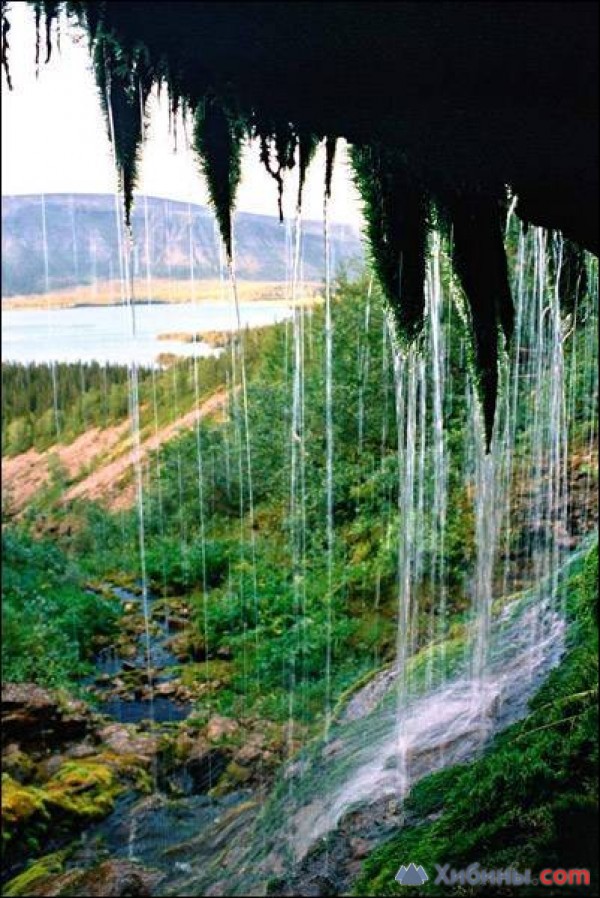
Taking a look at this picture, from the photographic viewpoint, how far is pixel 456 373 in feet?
41.5

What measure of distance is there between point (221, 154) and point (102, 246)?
71.3 metres

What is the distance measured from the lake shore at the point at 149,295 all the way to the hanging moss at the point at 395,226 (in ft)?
66.0

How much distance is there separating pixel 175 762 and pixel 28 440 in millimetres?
32941

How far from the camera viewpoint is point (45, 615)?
13508mm

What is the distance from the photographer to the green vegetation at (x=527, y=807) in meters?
2.66

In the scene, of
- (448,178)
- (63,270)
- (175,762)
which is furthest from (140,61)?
(63,270)

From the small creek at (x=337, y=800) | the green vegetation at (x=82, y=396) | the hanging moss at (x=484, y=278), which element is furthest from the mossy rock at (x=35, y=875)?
the green vegetation at (x=82, y=396)

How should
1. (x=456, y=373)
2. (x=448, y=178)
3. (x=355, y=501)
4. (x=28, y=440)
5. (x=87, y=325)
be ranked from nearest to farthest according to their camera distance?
(x=448, y=178)
(x=456, y=373)
(x=355, y=501)
(x=28, y=440)
(x=87, y=325)

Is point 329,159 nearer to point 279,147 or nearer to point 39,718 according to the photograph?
point 279,147

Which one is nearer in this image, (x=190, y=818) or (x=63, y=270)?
(x=190, y=818)

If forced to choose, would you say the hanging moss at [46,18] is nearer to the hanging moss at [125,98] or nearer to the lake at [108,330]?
the hanging moss at [125,98]

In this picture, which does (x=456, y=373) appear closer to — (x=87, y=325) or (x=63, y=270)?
(x=87, y=325)

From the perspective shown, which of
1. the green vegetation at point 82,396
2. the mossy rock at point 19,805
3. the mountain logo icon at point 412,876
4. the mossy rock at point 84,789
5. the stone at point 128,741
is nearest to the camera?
the mountain logo icon at point 412,876

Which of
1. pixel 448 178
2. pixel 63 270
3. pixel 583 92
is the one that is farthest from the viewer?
pixel 63 270
